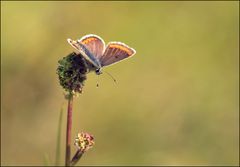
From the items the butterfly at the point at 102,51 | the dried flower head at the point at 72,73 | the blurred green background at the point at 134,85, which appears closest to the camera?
the dried flower head at the point at 72,73

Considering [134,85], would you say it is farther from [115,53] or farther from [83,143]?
[83,143]

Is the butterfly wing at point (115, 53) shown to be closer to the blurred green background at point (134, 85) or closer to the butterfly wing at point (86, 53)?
the butterfly wing at point (86, 53)

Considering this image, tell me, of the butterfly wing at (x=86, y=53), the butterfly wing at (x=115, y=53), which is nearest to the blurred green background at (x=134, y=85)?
the butterfly wing at (x=115, y=53)

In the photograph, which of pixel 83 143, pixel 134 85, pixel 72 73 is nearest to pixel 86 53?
pixel 72 73

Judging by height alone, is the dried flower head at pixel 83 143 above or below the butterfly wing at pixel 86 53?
below

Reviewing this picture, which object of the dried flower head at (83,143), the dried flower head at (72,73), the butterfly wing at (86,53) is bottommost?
the dried flower head at (83,143)

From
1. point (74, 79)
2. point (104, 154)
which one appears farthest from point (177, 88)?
point (74, 79)

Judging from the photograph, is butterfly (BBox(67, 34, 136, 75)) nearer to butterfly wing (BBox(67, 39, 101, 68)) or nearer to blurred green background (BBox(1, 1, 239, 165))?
butterfly wing (BBox(67, 39, 101, 68))

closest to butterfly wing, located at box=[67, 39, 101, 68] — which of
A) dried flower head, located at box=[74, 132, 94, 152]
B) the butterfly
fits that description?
the butterfly

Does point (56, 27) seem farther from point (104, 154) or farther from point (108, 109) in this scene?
point (104, 154)
